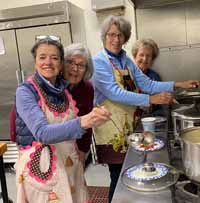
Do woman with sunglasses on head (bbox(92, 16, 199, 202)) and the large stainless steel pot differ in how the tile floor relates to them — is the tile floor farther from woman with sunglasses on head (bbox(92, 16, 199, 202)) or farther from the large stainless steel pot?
the large stainless steel pot

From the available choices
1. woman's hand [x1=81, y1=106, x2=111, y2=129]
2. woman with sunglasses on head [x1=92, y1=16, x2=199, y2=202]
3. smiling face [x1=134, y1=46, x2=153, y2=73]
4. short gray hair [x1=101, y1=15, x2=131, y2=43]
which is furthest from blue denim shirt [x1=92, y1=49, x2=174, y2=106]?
woman's hand [x1=81, y1=106, x2=111, y2=129]

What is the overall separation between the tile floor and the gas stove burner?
1.78m

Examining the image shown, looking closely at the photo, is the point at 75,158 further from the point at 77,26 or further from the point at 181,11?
the point at 181,11

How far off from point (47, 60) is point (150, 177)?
673mm

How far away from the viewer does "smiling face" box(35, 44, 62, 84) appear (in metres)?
1.28

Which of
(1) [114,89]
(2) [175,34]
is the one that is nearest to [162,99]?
(1) [114,89]

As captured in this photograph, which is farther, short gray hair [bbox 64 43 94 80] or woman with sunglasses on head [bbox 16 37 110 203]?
short gray hair [bbox 64 43 94 80]

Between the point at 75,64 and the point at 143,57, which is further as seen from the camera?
the point at 143,57

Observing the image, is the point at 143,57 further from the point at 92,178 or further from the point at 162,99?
the point at 92,178

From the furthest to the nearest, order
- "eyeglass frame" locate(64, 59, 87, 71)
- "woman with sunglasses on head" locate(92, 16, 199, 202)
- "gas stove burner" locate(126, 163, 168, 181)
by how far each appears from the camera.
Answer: "woman with sunglasses on head" locate(92, 16, 199, 202), "eyeglass frame" locate(64, 59, 87, 71), "gas stove burner" locate(126, 163, 168, 181)

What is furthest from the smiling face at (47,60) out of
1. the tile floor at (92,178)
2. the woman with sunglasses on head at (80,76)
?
the tile floor at (92,178)

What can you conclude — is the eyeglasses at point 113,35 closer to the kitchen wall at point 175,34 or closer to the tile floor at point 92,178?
the kitchen wall at point 175,34

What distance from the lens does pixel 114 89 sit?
163 cm

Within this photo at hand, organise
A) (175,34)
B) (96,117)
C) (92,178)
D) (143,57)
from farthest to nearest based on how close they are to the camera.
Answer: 1. (175,34)
2. (92,178)
3. (143,57)
4. (96,117)
